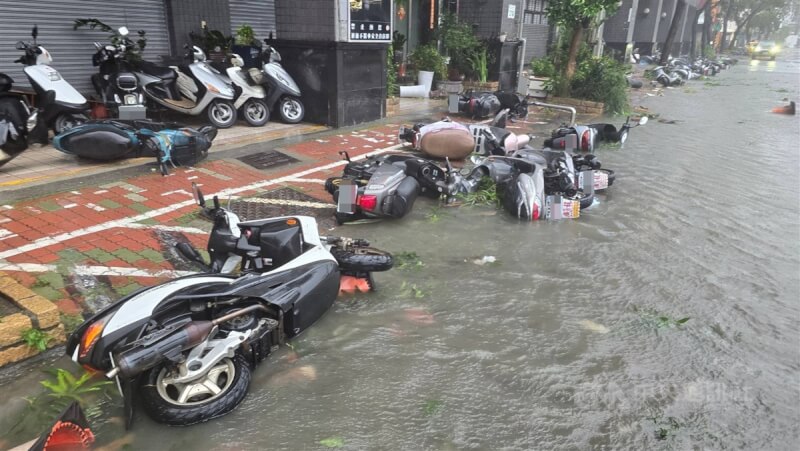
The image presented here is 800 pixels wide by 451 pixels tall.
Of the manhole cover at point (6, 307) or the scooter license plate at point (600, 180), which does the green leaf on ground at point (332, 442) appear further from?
the scooter license plate at point (600, 180)

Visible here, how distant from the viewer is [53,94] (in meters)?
6.47

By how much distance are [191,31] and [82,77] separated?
6.83 ft

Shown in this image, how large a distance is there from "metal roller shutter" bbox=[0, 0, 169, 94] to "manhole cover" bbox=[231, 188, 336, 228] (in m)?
4.86

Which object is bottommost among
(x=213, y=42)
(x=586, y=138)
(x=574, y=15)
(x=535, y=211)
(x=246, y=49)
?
(x=535, y=211)

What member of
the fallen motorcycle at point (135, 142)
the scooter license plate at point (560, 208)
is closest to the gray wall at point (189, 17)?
the fallen motorcycle at point (135, 142)

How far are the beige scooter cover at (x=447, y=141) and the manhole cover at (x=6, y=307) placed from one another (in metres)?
5.42

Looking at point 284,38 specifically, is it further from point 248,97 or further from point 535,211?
point 535,211

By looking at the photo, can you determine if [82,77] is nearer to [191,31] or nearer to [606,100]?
[191,31]

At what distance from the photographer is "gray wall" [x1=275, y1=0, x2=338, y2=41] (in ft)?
28.3

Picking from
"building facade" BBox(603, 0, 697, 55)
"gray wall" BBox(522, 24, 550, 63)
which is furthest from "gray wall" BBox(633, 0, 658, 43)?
"gray wall" BBox(522, 24, 550, 63)

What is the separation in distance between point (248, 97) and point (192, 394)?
6708 millimetres

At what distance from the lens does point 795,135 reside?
12109 millimetres

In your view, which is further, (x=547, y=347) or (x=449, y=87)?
(x=449, y=87)

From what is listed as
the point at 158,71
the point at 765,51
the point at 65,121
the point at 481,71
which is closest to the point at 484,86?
the point at 481,71
